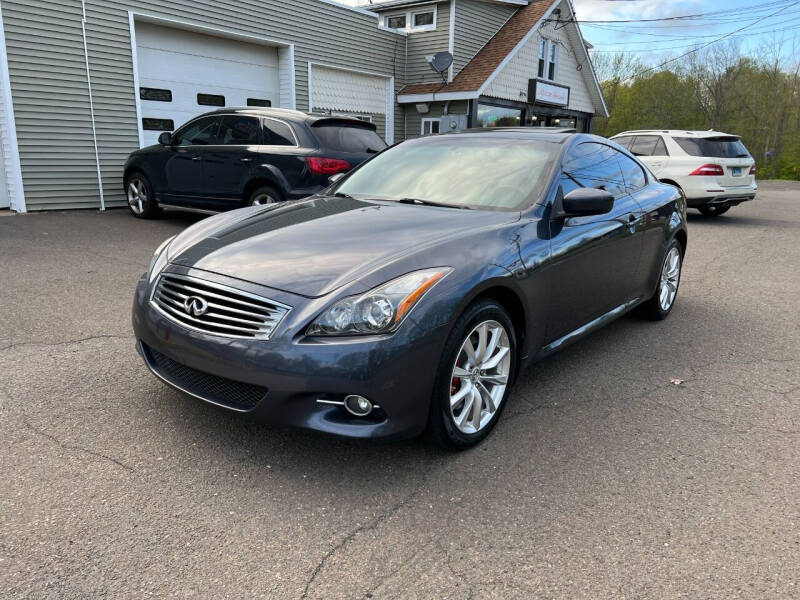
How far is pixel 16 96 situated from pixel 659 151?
1183cm

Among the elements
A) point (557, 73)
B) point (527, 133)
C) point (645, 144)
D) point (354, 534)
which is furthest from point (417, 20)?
point (354, 534)

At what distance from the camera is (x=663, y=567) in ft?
7.14

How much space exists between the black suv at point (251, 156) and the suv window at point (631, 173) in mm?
3877

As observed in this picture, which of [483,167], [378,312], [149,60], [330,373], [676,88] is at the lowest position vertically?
[330,373]

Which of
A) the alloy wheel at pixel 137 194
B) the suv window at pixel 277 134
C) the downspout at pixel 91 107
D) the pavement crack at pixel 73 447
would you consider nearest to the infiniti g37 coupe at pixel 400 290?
the pavement crack at pixel 73 447

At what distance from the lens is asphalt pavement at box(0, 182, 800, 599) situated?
2.10 m

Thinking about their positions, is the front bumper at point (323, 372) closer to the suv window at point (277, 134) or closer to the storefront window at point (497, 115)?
the suv window at point (277, 134)

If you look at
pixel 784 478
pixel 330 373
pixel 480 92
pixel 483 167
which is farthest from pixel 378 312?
pixel 480 92

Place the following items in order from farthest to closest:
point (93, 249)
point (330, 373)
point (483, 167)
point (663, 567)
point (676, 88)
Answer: point (676, 88)
point (93, 249)
point (483, 167)
point (330, 373)
point (663, 567)

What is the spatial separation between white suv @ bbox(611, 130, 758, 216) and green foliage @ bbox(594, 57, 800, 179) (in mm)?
34006

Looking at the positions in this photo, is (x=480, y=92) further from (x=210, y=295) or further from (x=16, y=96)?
(x=210, y=295)

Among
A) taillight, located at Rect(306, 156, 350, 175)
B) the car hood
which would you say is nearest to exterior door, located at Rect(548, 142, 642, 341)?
the car hood

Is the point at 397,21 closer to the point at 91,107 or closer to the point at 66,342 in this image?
the point at 91,107

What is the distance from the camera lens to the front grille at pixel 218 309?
2.56 meters
